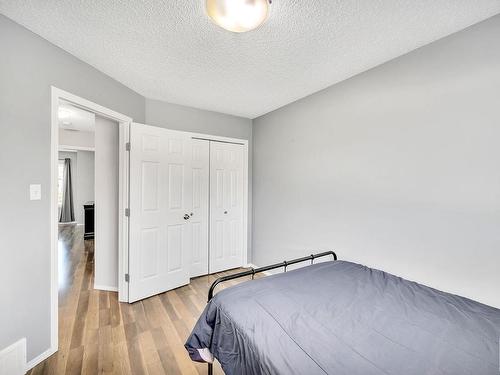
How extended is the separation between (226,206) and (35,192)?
2.17 m

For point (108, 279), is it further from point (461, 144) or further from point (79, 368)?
point (461, 144)

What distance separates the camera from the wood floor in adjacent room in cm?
162

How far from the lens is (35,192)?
5.32ft

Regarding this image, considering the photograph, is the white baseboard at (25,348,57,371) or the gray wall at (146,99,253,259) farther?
the gray wall at (146,99,253,259)

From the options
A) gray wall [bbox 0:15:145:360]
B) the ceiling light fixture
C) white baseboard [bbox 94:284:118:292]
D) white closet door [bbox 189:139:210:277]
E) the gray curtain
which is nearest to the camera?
the ceiling light fixture

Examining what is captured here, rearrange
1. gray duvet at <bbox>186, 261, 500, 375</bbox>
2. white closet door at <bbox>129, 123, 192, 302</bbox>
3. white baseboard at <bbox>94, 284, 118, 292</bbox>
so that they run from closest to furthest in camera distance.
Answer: gray duvet at <bbox>186, 261, 500, 375</bbox> → white closet door at <bbox>129, 123, 192, 302</bbox> → white baseboard at <bbox>94, 284, 118, 292</bbox>

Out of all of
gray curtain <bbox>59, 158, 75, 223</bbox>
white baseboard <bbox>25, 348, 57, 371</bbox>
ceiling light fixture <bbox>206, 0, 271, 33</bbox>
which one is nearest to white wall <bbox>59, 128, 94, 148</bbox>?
gray curtain <bbox>59, 158, 75, 223</bbox>

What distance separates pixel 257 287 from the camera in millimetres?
1516

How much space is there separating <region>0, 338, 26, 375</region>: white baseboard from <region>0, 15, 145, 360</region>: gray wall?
0.04 m

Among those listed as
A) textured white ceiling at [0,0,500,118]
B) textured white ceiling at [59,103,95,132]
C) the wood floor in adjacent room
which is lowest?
the wood floor in adjacent room

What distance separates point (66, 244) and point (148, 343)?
4.06 meters

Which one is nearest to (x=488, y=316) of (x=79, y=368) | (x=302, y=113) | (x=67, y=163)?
(x=302, y=113)

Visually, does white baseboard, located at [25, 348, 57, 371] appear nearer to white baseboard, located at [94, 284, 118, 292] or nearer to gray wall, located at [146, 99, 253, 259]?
white baseboard, located at [94, 284, 118, 292]

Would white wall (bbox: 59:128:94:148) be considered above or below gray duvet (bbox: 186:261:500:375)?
above
